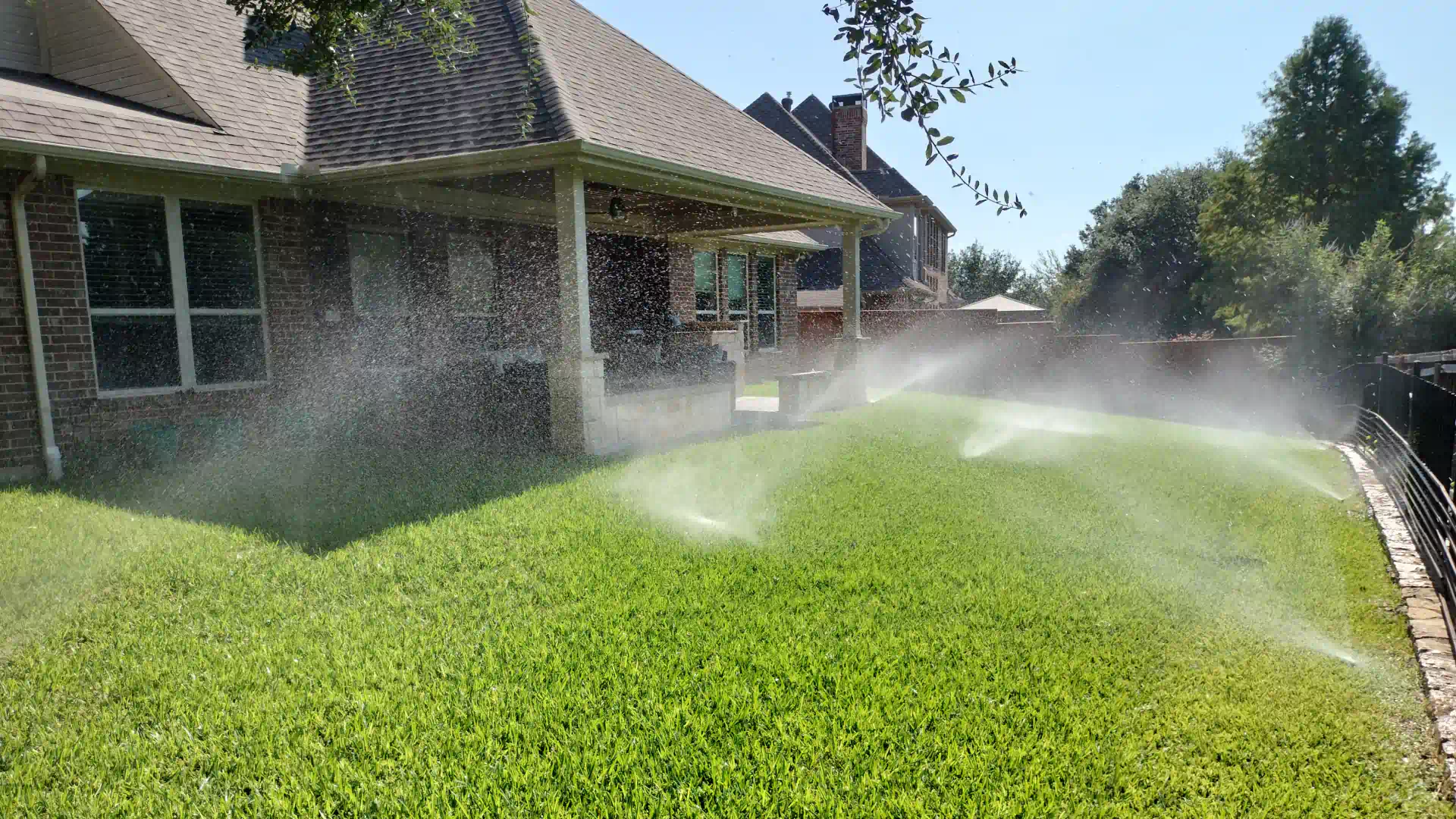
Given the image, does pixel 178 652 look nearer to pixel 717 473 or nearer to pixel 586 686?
pixel 586 686

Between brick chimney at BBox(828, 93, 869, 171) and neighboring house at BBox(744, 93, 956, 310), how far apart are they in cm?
3

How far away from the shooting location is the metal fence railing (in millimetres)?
4324

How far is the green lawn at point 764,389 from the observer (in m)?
15.2

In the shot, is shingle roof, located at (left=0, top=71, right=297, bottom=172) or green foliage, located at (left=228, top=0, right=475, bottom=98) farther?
shingle roof, located at (left=0, top=71, right=297, bottom=172)

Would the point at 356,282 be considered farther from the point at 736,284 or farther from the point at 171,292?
the point at 736,284

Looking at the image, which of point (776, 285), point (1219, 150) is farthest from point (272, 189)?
point (1219, 150)

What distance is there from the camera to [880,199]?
32.2m

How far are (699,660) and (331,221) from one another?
25.9 feet

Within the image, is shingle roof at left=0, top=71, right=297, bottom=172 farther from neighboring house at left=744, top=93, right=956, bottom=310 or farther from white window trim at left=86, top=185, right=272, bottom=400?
neighboring house at left=744, top=93, right=956, bottom=310

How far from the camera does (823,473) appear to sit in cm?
774

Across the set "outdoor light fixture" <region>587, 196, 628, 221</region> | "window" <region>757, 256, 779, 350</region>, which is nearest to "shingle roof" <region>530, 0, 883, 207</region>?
"outdoor light fixture" <region>587, 196, 628, 221</region>

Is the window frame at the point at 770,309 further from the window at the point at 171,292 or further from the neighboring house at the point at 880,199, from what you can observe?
the window at the point at 171,292

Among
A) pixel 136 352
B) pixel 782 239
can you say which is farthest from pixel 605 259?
pixel 136 352

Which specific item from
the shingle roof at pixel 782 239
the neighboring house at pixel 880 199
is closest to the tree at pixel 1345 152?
the neighboring house at pixel 880 199
